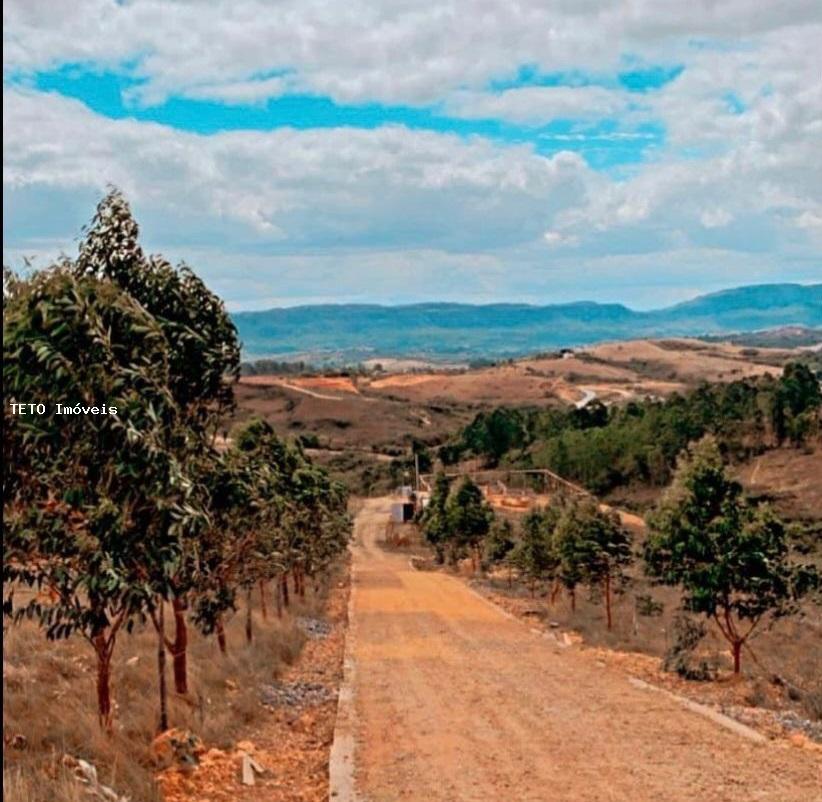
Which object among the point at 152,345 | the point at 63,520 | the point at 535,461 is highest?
the point at 152,345

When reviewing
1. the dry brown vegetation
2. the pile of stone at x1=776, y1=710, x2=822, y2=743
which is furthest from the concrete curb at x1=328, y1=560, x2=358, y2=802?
the dry brown vegetation

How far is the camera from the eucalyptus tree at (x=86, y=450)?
8.83m

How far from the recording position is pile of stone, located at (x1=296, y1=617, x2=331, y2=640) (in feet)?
97.1

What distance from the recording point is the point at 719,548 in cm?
2023

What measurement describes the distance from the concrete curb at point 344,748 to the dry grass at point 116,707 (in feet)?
4.65

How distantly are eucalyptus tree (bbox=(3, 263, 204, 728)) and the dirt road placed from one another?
4518 mm

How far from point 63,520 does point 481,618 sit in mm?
24784

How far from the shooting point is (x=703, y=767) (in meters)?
12.8

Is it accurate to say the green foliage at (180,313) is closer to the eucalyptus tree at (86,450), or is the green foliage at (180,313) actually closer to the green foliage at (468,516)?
the eucalyptus tree at (86,450)

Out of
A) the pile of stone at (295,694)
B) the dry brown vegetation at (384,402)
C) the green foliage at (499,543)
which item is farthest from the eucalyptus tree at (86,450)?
the dry brown vegetation at (384,402)

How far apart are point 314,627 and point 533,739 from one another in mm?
17524

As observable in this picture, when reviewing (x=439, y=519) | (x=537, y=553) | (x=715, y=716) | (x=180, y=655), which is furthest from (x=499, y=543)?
(x=180, y=655)

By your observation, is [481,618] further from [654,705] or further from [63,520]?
[63,520]

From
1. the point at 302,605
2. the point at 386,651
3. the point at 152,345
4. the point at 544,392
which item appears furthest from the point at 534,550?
the point at 544,392
